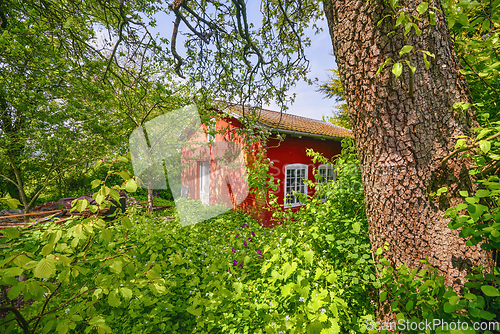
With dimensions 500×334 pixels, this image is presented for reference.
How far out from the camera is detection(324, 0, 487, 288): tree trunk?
4.91 ft

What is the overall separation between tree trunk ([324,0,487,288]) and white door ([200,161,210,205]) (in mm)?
9073

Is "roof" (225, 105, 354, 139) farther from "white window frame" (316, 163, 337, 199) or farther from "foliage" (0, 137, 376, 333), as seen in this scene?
"foliage" (0, 137, 376, 333)

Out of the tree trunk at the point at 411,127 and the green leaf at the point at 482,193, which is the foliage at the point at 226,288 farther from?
the green leaf at the point at 482,193

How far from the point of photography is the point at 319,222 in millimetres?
2455

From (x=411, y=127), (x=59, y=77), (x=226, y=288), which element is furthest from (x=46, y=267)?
(x=59, y=77)

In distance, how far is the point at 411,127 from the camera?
1.56 meters

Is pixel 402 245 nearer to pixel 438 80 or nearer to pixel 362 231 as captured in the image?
pixel 362 231

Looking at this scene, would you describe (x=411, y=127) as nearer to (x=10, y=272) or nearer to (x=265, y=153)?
(x=10, y=272)

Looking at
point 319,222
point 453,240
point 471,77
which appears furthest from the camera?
point 319,222

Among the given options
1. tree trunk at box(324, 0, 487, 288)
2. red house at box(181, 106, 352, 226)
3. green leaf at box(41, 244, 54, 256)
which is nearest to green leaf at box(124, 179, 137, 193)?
green leaf at box(41, 244, 54, 256)

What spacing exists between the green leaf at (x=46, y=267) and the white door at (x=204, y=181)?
919 centimetres

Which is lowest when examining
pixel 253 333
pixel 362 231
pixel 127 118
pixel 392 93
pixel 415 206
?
pixel 253 333

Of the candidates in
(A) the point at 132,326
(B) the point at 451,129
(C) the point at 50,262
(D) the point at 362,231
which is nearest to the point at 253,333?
(A) the point at 132,326

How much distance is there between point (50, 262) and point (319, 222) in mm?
2369
